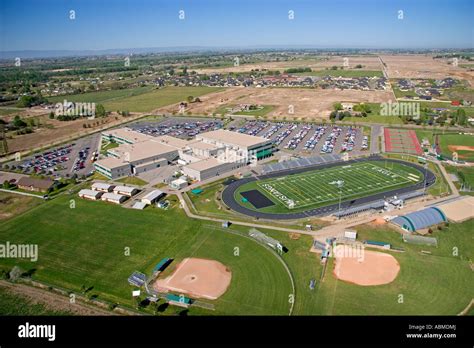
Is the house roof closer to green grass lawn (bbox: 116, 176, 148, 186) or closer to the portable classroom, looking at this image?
green grass lawn (bbox: 116, 176, 148, 186)

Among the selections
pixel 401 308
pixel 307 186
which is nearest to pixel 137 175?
pixel 307 186

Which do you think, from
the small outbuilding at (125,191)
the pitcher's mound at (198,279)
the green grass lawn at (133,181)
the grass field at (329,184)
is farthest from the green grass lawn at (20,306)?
the green grass lawn at (133,181)

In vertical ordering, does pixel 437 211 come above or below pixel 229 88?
below

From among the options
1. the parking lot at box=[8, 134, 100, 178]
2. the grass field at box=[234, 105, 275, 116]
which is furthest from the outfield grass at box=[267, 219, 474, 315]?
the grass field at box=[234, 105, 275, 116]

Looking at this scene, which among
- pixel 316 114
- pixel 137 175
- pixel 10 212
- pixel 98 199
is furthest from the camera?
pixel 316 114

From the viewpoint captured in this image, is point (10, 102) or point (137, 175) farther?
point (10, 102)

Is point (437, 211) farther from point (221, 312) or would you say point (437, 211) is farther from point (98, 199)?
point (98, 199)
